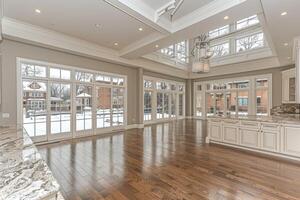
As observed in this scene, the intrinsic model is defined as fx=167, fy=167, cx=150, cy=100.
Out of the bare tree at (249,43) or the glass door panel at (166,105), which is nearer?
the bare tree at (249,43)

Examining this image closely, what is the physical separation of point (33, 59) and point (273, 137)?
7.37 m

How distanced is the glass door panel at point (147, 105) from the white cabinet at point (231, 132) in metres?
5.26

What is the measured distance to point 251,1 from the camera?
349 cm

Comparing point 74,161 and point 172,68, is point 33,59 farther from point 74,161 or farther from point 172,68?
point 172,68

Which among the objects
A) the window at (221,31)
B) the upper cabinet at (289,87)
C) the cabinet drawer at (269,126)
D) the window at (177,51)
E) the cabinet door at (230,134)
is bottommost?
the cabinet door at (230,134)

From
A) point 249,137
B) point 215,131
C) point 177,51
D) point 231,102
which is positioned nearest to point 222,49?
point 177,51

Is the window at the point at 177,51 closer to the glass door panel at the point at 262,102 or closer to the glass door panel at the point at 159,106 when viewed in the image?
the glass door panel at the point at 159,106

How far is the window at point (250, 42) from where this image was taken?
9177mm

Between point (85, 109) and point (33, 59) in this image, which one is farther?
point (85, 109)

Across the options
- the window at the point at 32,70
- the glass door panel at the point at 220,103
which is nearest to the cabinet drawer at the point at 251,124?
the window at the point at 32,70

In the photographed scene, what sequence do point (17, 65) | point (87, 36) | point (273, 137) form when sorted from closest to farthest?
point (273, 137) < point (17, 65) < point (87, 36)

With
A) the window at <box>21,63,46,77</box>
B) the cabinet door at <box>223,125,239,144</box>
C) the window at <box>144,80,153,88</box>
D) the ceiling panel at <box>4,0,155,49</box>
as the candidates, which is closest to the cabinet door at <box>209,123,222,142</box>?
the cabinet door at <box>223,125,239,144</box>

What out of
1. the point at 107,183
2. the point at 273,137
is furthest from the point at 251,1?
the point at 107,183

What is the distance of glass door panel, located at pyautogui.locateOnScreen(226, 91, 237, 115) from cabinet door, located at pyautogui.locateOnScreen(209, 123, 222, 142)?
19.6 ft
